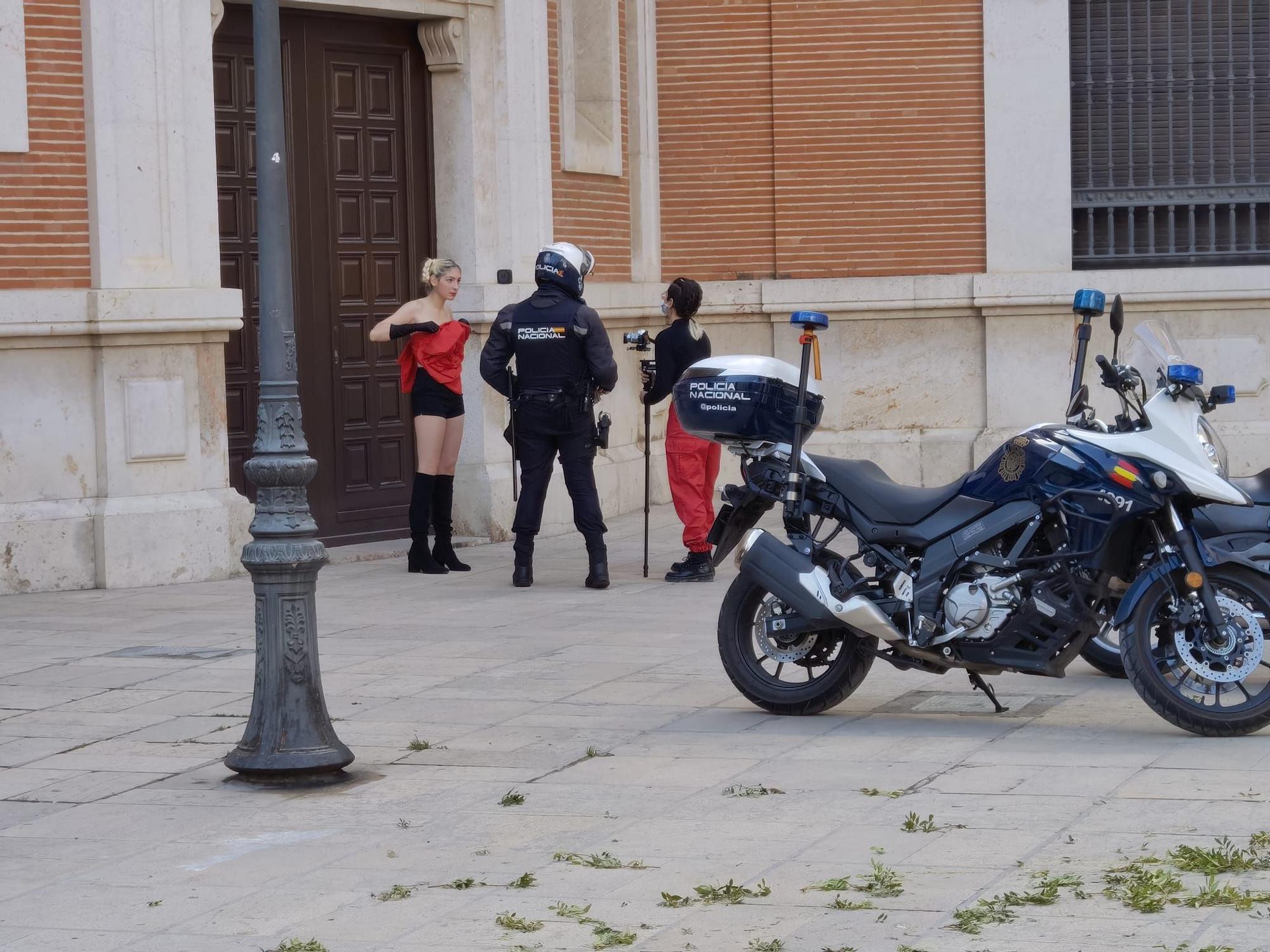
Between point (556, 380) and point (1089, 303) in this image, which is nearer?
point (1089, 303)

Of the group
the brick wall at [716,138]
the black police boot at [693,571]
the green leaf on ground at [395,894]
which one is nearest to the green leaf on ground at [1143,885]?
the green leaf on ground at [395,894]

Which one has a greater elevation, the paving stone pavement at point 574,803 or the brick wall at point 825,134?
the brick wall at point 825,134

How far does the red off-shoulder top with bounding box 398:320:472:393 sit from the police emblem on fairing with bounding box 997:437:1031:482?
5.23 metres

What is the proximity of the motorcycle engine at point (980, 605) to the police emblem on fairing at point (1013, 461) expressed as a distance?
1.18ft

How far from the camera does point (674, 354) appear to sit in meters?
11.3

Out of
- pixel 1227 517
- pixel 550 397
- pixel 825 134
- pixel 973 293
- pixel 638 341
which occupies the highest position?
pixel 825 134

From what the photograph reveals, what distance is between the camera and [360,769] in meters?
6.66

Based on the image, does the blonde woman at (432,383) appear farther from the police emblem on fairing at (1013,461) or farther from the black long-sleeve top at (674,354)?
the police emblem on fairing at (1013,461)

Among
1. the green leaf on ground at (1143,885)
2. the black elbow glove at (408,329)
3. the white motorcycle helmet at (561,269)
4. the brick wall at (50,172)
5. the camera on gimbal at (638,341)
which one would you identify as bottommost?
the green leaf on ground at (1143,885)

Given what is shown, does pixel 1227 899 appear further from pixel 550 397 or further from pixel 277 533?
pixel 550 397

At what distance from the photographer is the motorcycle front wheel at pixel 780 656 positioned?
7.30 m

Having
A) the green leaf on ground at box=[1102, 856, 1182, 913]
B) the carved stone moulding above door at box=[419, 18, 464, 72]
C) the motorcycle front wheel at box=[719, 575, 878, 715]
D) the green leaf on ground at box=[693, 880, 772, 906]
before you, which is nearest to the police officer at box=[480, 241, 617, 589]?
the carved stone moulding above door at box=[419, 18, 464, 72]

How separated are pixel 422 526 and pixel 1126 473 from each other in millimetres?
→ 5781

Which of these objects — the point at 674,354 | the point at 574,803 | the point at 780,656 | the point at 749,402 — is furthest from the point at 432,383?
the point at 574,803
